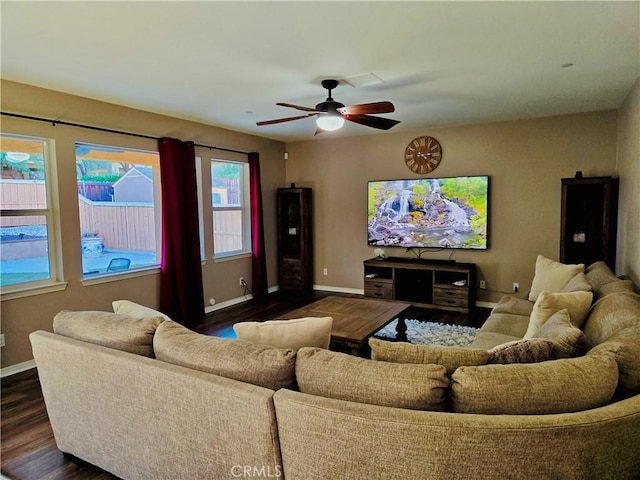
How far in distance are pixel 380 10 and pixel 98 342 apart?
7.58 ft

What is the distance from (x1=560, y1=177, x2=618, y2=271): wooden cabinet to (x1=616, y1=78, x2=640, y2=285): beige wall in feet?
0.57

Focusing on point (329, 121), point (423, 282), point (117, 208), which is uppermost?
point (329, 121)

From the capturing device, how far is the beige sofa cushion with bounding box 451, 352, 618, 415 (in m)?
1.35

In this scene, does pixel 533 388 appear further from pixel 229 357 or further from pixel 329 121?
pixel 329 121

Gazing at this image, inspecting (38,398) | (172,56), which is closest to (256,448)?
(38,398)

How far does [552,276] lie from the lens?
11.8 feet

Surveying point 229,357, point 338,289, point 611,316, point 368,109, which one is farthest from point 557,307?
point 338,289

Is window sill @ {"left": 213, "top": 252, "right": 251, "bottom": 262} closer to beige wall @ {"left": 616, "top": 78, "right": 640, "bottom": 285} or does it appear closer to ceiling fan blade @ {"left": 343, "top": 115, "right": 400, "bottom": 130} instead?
ceiling fan blade @ {"left": 343, "top": 115, "right": 400, "bottom": 130}

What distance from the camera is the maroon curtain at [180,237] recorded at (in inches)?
183

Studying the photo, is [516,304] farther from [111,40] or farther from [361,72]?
[111,40]

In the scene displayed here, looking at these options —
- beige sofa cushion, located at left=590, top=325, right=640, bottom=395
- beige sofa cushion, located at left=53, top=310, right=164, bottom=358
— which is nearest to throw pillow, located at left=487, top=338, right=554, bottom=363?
beige sofa cushion, located at left=590, top=325, right=640, bottom=395

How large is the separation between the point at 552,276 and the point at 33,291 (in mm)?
4652

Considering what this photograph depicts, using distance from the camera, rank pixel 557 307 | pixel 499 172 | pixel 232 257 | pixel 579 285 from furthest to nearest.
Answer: pixel 232 257
pixel 499 172
pixel 579 285
pixel 557 307

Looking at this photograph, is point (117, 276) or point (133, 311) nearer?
point (133, 311)
